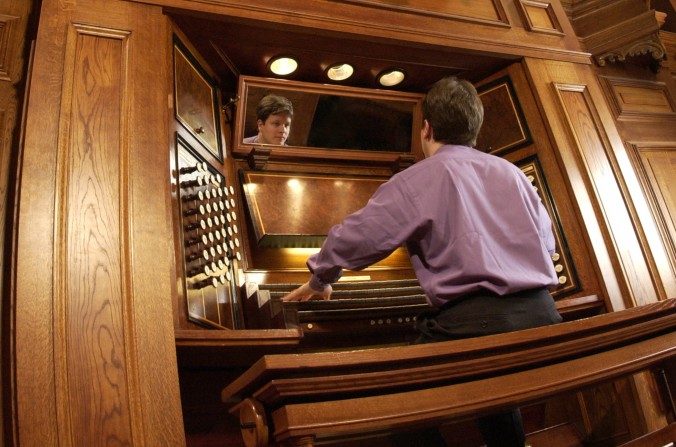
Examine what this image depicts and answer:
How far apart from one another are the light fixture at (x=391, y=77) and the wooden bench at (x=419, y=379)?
8.52 feet

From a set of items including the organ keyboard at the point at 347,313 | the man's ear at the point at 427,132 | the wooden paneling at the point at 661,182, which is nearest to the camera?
the man's ear at the point at 427,132

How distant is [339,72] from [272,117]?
0.54 m

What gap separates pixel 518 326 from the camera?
81.7 inches

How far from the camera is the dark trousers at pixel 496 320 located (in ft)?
6.84

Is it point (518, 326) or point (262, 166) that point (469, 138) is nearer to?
point (518, 326)

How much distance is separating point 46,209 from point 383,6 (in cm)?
233

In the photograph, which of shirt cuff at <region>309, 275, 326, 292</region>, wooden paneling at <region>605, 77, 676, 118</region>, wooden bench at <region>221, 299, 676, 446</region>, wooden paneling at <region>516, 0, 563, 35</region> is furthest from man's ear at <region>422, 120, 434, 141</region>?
wooden paneling at <region>605, 77, 676, 118</region>

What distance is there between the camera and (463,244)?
2182mm

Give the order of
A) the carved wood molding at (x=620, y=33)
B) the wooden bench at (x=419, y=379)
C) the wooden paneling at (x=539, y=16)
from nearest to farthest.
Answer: the wooden bench at (x=419, y=379)
the wooden paneling at (x=539, y=16)
the carved wood molding at (x=620, y=33)

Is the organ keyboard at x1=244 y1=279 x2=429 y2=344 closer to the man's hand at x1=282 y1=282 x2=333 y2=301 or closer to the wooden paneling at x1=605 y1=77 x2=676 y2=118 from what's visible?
the man's hand at x1=282 y1=282 x2=333 y2=301

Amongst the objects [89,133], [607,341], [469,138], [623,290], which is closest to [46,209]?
[89,133]

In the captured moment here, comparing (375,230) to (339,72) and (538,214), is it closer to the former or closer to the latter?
(538,214)

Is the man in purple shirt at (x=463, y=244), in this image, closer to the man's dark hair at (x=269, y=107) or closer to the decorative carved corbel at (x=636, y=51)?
the man's dark hair at (x=269, y=107)

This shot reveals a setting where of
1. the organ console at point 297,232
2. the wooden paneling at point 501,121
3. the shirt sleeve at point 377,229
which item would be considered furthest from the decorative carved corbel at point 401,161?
the shirt sleeve at point 377,229
